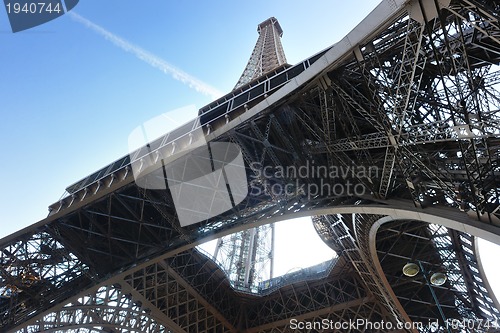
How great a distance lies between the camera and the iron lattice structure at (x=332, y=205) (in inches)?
320

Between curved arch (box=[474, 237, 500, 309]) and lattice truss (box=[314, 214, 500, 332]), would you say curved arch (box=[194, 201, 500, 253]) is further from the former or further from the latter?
curved arch (box=[474, 237, 500, 309])

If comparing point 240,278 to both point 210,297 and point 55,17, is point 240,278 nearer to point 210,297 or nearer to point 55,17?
point 210,297

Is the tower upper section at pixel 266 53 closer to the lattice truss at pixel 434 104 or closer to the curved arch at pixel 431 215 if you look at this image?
the curved arch at pixel 431 215

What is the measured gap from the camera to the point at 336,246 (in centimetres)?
2219

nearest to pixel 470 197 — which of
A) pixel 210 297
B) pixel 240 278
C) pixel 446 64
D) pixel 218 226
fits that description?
pixel 446 64

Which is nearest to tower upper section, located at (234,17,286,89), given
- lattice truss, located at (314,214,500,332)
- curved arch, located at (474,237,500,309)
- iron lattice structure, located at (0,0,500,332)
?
iron lattice structure, located at (0,0,500,332)

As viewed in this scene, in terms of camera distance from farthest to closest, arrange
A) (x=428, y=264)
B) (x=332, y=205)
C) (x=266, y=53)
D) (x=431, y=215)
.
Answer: (x=266, y=53) → (x=428, y=264) → (x=332, y=205) → (x=431, y=215)

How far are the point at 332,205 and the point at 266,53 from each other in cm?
3434

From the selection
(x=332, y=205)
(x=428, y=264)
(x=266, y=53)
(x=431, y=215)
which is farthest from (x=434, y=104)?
(x=266, y=53)

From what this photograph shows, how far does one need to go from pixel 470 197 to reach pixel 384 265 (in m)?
11.3

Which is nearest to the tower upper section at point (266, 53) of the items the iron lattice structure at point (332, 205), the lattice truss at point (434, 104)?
the iron lattice structure at point (332, 205)

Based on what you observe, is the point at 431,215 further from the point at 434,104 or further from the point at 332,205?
the point at 332,205

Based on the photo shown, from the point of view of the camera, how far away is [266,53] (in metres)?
44.2

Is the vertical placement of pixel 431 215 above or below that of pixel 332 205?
below
